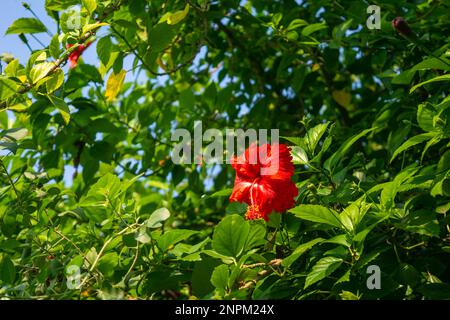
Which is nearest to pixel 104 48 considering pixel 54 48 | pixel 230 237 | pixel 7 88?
pixel 54 48

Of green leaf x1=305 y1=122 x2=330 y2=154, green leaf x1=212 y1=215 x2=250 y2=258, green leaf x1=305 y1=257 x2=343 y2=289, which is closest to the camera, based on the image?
green leaf x1=305 y1=257 x2=343 y2=289

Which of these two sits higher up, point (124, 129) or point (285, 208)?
point (124, 129)

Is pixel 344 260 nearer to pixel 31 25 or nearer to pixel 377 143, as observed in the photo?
pixel 31 25

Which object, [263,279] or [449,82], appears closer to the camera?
[263,279]

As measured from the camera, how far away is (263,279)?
1507mm

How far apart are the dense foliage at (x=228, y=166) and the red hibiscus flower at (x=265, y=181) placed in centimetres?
5

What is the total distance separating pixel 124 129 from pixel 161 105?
0.91 feet

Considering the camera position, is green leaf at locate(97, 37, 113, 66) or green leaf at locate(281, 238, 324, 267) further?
green leaf at locate(97, 37, 113, 66)

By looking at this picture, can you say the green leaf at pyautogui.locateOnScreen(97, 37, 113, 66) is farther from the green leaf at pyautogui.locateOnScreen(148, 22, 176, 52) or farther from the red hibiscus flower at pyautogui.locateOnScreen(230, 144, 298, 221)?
the red hibiscus flower at pyautogui.locateOnScreen(230, 144, 298, 221)

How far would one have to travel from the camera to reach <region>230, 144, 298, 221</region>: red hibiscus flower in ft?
4.94

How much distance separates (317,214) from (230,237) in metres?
0.21

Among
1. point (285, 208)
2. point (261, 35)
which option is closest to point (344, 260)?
point (285, 208)

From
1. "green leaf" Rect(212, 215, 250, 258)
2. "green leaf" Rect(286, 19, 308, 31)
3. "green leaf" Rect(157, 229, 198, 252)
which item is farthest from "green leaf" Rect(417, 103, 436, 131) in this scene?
"green leaf" Rect(286, 19, 308, 31)

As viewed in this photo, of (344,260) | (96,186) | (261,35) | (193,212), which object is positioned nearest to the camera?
(344,260)
